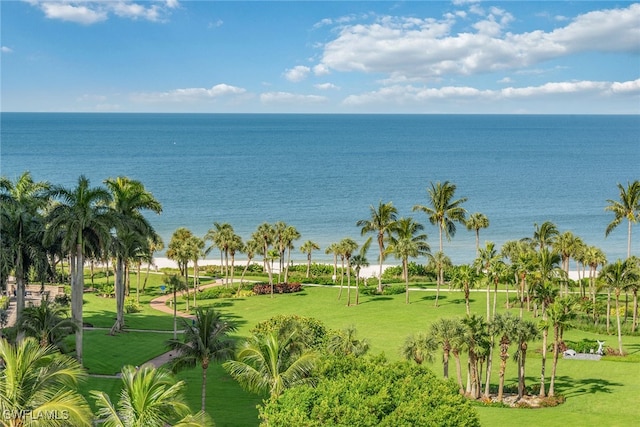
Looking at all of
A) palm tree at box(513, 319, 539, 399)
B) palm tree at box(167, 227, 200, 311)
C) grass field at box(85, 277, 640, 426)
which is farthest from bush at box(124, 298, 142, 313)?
palm tree at box(513, 319, 539, 399)

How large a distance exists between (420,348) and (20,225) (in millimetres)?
29406

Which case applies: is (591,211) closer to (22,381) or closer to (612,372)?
(612,372)

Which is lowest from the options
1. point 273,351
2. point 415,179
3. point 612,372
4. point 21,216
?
point 612,372

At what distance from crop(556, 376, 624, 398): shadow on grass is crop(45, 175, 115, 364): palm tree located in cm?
3309

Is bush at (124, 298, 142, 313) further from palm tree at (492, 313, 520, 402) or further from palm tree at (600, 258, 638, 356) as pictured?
palm tree at (600, 258, 638, 356)

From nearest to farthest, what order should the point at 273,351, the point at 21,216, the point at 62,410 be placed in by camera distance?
the point at 62,410 < the point at 273,351 < the point at 21,216

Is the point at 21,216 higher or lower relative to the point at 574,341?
higher

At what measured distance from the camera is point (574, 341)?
171 ft

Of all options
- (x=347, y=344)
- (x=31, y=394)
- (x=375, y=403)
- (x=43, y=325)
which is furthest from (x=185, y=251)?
(x=31, y=394)

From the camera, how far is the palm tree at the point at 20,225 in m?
42.8

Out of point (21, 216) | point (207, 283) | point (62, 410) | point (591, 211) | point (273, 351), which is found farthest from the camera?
point (591, 211)

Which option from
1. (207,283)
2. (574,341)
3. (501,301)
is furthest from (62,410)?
(207,283)

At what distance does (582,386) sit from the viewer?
139ft

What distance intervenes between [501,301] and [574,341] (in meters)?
14.2
